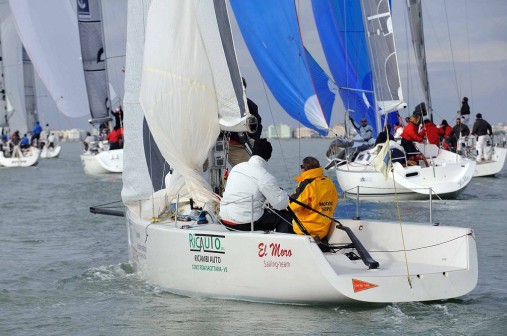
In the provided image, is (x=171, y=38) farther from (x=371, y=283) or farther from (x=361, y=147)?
(x=361, y=147)

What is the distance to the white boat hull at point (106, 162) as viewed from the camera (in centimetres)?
3156

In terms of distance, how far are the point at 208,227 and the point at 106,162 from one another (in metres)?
23.4

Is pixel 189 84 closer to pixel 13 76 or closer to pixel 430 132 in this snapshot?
pixel 430 132

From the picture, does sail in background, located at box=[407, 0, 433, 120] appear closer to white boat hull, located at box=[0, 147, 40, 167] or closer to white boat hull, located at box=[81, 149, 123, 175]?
white boat hull, located at box=[81, 149, 123, 175]

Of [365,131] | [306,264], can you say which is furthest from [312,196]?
[365,131]

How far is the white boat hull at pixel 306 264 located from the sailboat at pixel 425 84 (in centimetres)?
1469

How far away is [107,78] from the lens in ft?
111

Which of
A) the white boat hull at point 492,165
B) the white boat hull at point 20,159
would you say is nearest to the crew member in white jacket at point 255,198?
the white boat hull at point 492,165

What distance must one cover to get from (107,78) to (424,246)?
2621 centimetres

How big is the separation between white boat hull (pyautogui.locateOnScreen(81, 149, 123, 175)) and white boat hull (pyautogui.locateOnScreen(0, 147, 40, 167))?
918cm

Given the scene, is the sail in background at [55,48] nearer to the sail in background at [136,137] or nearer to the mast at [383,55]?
the mast at [383,55]

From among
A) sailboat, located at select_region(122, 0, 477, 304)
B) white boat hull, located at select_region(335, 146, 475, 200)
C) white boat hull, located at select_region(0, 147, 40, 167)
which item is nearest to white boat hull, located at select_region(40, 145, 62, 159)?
white boat hull, located at select_region(0, 147, 40, 167)

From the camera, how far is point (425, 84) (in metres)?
24.0

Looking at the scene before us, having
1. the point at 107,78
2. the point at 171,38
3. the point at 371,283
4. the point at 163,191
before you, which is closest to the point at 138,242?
the point at 163,191
